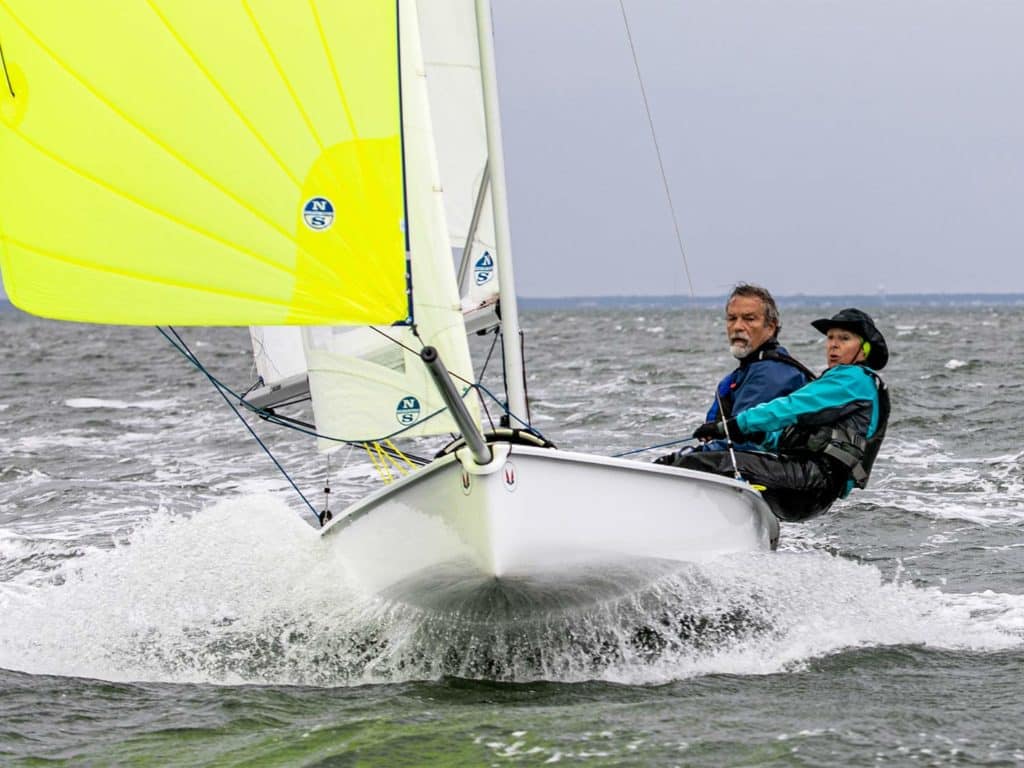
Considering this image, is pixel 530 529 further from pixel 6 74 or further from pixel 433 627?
pixel 6 74

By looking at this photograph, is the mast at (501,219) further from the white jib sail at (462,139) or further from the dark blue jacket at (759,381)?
the white jib sail at (462,139)

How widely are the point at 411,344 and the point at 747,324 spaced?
129 cm

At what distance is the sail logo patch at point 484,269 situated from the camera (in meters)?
5.69

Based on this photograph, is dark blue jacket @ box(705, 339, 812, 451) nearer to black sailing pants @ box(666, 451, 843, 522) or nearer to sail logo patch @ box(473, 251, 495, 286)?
black sailing pants @ box(666, 451, 843, 522)

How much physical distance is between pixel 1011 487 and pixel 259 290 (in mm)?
5692

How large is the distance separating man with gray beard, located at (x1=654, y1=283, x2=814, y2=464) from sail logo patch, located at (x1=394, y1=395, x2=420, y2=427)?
38.8 inches

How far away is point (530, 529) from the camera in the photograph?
3.71m

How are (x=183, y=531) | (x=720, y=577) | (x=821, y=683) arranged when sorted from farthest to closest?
(x=183, y=531), (x=720, y=577), (x=821, y=683)

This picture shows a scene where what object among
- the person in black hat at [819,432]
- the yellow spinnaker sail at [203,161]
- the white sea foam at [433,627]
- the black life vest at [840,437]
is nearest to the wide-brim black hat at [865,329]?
the person in black hat at [819,432]

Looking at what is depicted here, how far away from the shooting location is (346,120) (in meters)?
3.67

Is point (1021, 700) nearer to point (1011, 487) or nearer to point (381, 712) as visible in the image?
point (381, 712)

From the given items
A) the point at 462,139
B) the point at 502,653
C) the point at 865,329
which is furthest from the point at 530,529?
the point at 462,139

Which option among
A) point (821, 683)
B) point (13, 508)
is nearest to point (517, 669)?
point (821, 683)

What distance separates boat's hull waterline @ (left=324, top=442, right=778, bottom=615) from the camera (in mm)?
3674
